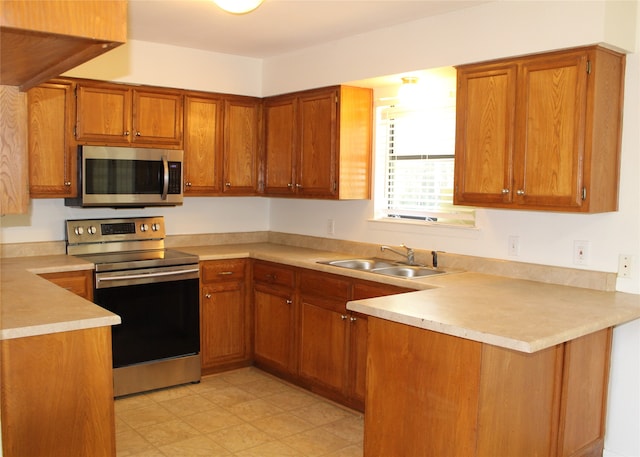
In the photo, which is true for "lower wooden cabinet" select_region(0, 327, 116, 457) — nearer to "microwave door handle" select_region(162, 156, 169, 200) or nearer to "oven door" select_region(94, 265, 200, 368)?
"oven door" select_region(94, 265, 200, 368)

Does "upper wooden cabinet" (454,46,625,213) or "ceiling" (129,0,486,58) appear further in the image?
"ceiling" (129,0,486,58)

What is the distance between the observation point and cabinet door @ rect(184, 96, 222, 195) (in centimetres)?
457

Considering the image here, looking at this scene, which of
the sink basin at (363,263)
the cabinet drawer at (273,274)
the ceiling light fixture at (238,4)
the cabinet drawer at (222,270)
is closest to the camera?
the ceiling light fixture at (238,4)

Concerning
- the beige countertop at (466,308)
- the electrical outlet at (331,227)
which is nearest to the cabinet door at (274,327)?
the electrical outlet at (331,227)

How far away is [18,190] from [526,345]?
1.90 metres

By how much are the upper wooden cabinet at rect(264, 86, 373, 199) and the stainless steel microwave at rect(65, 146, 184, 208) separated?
0.85m

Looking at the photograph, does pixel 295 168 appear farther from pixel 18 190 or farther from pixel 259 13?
pixel 18 190

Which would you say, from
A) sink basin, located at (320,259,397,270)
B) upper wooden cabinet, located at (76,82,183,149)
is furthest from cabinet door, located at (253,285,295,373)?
upper wooden cabinet, located at (76,82,183,149)

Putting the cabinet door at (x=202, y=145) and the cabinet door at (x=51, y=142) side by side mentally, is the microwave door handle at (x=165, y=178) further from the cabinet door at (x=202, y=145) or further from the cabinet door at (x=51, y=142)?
the cabinet door at (x=51, y=142)

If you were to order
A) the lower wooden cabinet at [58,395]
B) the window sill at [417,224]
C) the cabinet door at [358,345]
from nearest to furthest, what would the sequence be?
the lower wooden cabinet at [58,395] < the cabinet door at [358,345] < the window sill at [417,224]

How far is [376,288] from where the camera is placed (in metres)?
3.56

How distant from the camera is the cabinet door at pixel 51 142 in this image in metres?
3.88

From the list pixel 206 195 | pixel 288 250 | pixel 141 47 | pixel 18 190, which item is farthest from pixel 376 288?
pixel 141 47

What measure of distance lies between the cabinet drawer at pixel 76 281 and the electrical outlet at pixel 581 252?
9.52 feet
